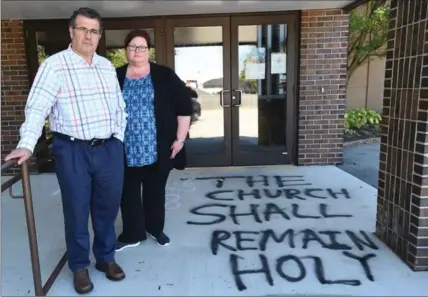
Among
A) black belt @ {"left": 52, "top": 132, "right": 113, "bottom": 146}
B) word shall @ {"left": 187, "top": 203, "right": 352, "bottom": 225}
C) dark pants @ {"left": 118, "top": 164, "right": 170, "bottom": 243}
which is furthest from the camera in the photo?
word shall @ {"left": 187, "top": 203, "right": 352, "bottom": 225}

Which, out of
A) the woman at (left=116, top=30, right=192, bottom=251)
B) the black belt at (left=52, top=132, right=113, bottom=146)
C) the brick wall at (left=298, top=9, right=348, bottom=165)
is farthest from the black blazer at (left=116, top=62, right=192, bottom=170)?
the brick wall at (left=298, top=9, right=348, bottom=165)

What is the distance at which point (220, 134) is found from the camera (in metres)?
5.12

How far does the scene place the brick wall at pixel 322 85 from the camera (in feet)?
15.6

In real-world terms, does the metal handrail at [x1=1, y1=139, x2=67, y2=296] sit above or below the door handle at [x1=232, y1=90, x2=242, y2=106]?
below

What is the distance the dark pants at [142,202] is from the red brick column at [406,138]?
1.57 m

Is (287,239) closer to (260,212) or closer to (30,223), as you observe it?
(260,212)

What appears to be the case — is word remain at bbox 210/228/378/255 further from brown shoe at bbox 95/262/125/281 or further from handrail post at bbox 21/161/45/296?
handrail post at bbox 21/161/45/296

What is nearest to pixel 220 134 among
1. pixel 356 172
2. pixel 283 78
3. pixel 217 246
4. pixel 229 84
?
pixel 229 84

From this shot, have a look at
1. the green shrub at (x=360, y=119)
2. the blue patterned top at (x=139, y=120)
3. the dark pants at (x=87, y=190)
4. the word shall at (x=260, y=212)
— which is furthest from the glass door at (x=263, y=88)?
the dark pants at (x=87, y=190)

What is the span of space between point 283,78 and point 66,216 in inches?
139

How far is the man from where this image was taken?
77.1 inches

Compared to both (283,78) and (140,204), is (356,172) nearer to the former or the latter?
(283,78)

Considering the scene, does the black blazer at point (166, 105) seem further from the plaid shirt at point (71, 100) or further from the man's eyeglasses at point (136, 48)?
the plaid shirt at point (71, 100)

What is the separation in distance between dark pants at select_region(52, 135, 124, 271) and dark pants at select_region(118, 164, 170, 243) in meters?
0.32
